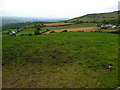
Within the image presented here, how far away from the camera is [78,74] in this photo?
30.2 ft

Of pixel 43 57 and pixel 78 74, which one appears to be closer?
pixel 78 74

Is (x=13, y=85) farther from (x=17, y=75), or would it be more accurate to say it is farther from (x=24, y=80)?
(x=17, y=75)

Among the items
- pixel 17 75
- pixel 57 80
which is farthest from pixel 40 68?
pixel 57 80

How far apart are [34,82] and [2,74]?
322 centimetres

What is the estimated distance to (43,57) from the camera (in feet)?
44.0

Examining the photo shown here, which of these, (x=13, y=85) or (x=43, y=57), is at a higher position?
(x=43, y=57)

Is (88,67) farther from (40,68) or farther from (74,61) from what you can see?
(40,68)

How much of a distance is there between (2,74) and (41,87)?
4.04m

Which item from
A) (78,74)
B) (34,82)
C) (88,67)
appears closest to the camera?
(34,82)

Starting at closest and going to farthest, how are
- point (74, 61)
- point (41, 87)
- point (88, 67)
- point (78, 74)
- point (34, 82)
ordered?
point (41, 87) < point (34, 82) < point (78, 74) < point (88, 67) < point (74, 61)

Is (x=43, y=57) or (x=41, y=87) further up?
(x=43, y=57)

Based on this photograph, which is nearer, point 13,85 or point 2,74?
point 13,85

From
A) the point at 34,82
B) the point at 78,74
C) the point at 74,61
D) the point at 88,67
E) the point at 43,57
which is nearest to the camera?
the point at 34,82

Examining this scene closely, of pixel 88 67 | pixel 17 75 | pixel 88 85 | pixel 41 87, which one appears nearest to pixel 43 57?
pixel 17 75
